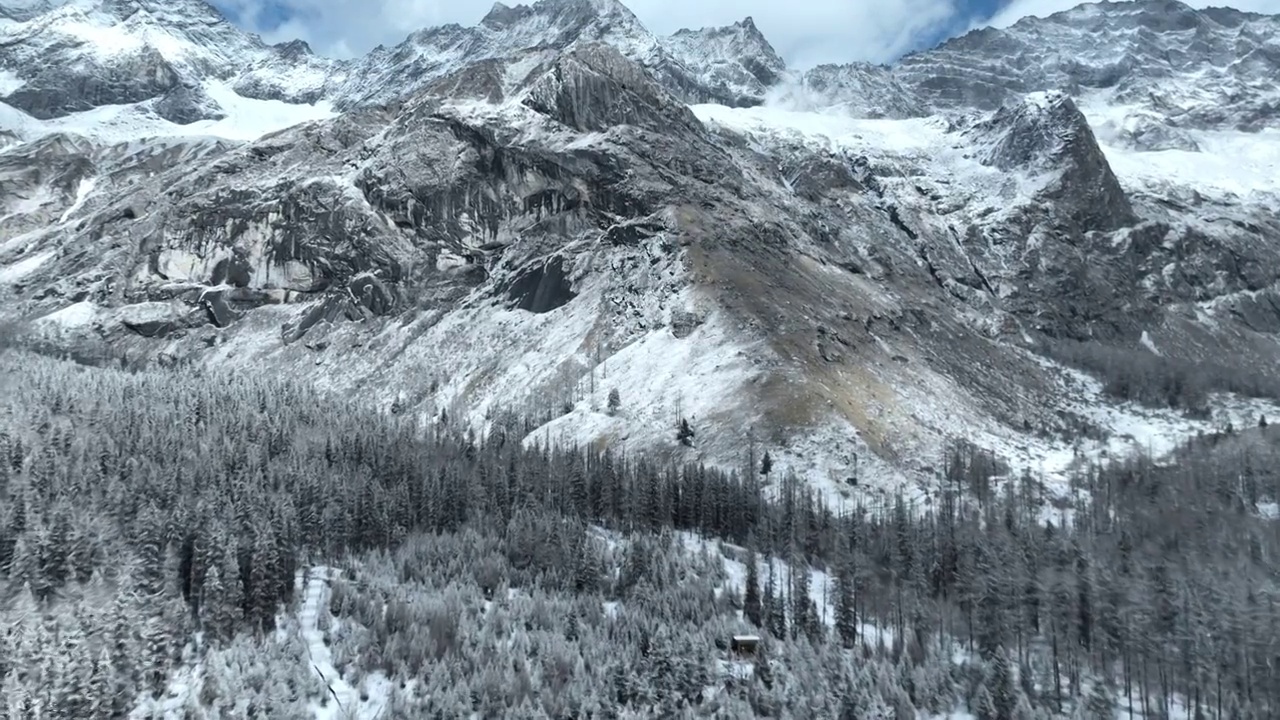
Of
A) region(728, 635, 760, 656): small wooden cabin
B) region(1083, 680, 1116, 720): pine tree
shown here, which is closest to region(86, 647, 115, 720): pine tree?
region(728, 635, 760, 656): small wooden cabin

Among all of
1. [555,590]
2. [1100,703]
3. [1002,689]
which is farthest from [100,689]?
[1100,703]

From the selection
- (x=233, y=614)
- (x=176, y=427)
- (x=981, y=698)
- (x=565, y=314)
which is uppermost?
(x=565, y=314)

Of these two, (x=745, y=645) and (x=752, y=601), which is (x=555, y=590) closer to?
(x=752, y=601)

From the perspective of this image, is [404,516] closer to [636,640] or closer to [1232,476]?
[636,640]

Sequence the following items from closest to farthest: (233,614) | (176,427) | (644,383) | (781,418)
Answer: (233,614) < (176,427) < (781,418) < (644,383)

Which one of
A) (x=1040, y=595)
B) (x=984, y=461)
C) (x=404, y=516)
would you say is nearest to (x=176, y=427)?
(x=404, y=516)
